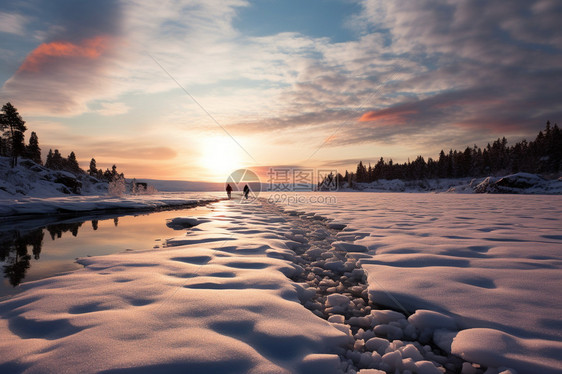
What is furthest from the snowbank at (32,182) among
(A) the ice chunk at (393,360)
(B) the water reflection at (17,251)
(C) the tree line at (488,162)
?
(C) the tree line at (488,162)

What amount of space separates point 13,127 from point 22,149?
4888 mm

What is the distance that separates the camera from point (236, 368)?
65.2 inches

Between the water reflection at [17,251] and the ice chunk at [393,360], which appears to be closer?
the ice chunk at [393,360]

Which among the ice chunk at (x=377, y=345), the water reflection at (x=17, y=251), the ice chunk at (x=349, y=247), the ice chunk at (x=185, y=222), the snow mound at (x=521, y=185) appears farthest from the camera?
the snow mound at (x=521, y=185)

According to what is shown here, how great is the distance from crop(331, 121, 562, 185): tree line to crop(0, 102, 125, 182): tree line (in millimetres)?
104240

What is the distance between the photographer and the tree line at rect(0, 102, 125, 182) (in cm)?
4609

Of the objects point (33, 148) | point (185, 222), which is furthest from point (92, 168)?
point (185, 222)

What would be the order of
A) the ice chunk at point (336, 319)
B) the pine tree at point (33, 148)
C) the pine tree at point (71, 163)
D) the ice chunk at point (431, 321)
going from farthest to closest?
the pine tree at point (71, 163), the pine tree at point (33, 148), the ice chunk at point (336, 319), the ice chunk at point (431, 321)

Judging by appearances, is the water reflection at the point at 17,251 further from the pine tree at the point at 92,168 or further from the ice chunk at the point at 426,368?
the pine tree at the point at 92,168

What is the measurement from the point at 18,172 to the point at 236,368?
56.8m

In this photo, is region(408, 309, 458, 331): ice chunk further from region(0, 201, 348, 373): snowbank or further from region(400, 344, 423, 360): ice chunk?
region(0, 201, 348, 373): snowbank

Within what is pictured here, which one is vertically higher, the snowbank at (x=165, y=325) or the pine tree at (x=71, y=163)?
Answer: the pine tree at (x=71, y=163)

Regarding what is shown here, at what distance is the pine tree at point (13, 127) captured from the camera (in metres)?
45.9

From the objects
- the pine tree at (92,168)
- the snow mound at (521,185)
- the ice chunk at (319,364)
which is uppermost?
the pine tree at (92,168)
